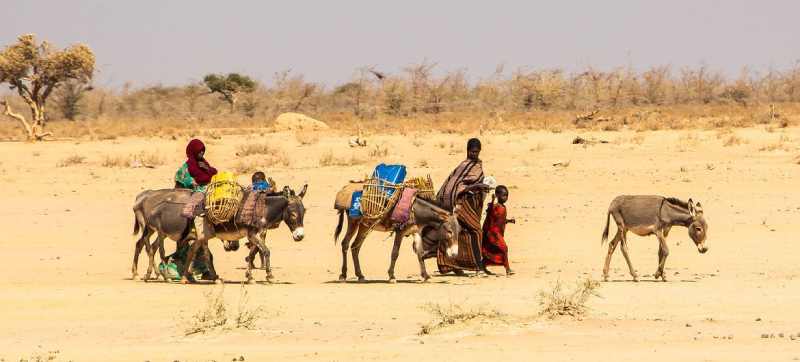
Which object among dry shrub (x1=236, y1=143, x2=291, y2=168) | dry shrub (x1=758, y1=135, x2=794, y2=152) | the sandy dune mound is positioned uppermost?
the sandy dune mound

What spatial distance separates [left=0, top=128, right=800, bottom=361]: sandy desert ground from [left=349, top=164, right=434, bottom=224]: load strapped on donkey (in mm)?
888

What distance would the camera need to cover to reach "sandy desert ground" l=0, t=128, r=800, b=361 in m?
11.7

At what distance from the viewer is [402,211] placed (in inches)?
645

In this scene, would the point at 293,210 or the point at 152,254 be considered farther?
the point at 152,254

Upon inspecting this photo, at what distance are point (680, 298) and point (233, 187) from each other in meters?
5.40

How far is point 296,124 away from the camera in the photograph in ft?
144

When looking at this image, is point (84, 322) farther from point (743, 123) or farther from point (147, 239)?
point (743, 123)

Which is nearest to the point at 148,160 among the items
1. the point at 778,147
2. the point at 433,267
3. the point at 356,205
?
the point at 433,267

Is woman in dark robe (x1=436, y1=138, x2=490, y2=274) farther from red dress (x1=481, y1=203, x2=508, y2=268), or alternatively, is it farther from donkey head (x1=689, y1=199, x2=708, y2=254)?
donkey head (x1=689, y1=199, x2=708, y2=254)

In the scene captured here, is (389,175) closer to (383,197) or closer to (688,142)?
(383,197)

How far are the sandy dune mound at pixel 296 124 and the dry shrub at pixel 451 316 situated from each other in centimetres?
3050

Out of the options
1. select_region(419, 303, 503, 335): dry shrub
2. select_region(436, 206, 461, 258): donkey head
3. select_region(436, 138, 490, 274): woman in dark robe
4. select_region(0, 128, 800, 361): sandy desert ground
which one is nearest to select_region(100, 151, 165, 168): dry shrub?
select_region(0, 128, 800, 361): sandy desert ground

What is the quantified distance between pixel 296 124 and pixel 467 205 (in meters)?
27.2

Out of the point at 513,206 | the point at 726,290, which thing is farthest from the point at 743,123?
the point at 726,290
